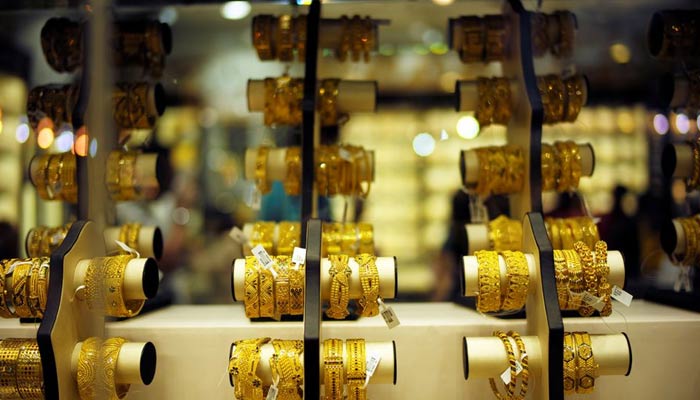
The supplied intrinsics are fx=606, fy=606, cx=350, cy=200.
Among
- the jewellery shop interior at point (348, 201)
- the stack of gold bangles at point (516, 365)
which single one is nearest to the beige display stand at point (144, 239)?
the jewellery shop interior at point (348, 201)

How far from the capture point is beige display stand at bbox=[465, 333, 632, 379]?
136cm

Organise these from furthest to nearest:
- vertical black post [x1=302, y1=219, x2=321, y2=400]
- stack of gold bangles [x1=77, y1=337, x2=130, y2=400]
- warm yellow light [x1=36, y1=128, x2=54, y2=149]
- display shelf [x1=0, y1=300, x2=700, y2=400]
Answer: warm yellow light [x1=36, y1=128, x2=54, y2=149]
display shelf [x1=0, y1=300, x2=700, y2=400]
stack of gold bangles [x1=77, y1=337, x2=130, y2=400]
vertical black post [x1=302, y1=219, x2=321, y2=400]

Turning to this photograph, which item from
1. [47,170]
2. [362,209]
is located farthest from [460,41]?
[47,170]

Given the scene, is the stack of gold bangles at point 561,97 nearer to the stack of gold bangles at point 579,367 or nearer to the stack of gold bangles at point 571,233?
the stack of gold bangles at point 571,233

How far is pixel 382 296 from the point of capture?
1392mm

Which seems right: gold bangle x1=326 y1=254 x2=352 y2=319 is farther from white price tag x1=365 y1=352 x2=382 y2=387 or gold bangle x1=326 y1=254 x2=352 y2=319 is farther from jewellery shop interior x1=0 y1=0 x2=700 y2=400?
white price tag x1=365 y1=352 x2=382 y2=387

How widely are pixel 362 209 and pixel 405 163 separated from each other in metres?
0.21

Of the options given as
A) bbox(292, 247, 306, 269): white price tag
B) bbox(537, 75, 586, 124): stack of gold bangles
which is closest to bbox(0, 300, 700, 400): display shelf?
bbox(292, 247, 306, 269): white price tag

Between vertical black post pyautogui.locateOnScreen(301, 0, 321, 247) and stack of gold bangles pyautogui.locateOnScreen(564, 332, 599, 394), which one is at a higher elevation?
vertical black post pyautogui.locateOnScreen(301, 0, 321, 247)

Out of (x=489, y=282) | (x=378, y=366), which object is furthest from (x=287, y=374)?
(x=489, y=282)

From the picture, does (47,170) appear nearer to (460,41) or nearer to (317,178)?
(317,178)

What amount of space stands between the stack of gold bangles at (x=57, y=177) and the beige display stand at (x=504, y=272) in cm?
100

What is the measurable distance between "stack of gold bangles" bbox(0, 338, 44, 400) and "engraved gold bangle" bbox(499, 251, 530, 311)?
105 cm

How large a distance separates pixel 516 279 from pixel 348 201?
2.28 feet
